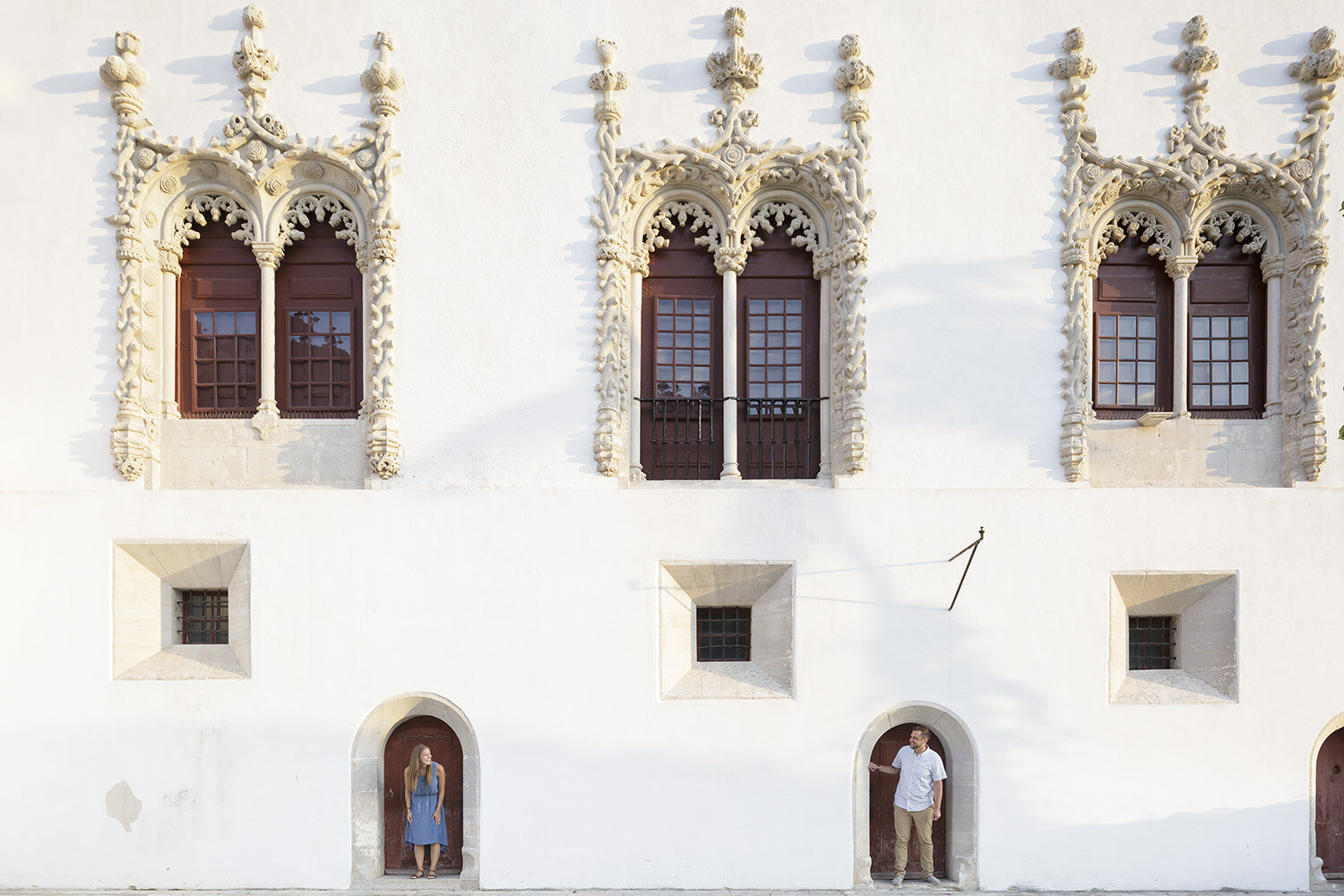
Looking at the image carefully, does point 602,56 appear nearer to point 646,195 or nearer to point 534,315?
point 646,195

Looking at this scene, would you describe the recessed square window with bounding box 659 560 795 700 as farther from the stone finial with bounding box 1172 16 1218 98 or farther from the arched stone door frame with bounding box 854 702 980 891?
the stone finial with bounding box 1172 16 1218 98

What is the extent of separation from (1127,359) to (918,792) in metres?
4.67

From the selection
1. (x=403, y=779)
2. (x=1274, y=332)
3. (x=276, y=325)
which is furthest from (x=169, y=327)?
(x=1274, y=332)

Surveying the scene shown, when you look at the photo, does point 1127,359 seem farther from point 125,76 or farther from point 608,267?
point 125,76

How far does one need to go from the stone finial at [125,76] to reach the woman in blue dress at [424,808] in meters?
6.47

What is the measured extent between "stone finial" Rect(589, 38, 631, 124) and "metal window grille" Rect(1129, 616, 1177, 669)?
6.93m

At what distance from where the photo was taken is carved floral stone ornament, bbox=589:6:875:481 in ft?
25.0

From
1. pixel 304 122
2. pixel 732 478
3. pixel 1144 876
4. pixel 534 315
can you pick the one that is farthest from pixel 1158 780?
pixel 304 122

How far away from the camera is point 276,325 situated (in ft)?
26.6

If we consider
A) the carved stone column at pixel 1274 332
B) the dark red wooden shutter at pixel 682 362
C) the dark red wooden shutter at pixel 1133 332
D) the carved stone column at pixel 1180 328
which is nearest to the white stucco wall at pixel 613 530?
the carved stone column at pixel 1274 332

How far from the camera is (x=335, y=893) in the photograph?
23.9 feet

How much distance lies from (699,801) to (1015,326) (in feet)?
17.2

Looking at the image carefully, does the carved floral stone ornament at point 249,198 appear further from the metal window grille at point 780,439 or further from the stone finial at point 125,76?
the metal window grille at point 780,439

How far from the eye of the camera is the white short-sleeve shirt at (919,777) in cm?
726
